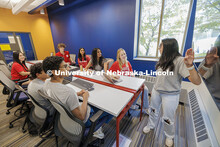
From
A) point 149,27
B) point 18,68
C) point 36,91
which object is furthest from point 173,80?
point 18,68

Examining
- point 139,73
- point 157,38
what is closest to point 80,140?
point 139,73

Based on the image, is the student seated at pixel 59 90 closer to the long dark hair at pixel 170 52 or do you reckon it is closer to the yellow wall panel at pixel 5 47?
the long dark hair at pixel 170 52

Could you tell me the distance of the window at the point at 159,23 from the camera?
90.6 inches

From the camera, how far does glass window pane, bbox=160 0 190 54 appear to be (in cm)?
223

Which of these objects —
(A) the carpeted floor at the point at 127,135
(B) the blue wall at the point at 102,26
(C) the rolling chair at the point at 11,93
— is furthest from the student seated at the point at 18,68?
(B) the blue wall at the point at 102,26

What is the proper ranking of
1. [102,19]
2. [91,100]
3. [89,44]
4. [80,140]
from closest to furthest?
[80,140], [91,100], [102,19], [89,44]

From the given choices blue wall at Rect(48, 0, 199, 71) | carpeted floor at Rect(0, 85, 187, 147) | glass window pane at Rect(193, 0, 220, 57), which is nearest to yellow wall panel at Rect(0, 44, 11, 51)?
blue wall at Rect(48, 0, 199, 71)

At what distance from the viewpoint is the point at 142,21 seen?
2.84m

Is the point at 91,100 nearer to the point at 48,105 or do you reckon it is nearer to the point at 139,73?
the point at 48,105

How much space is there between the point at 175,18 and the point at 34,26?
6.33 m

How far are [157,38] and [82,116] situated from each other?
283cm

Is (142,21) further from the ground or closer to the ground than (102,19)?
closer to the ground

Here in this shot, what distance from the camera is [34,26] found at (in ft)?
16.2

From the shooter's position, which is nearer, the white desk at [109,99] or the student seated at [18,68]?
the white desk at [109,99]
